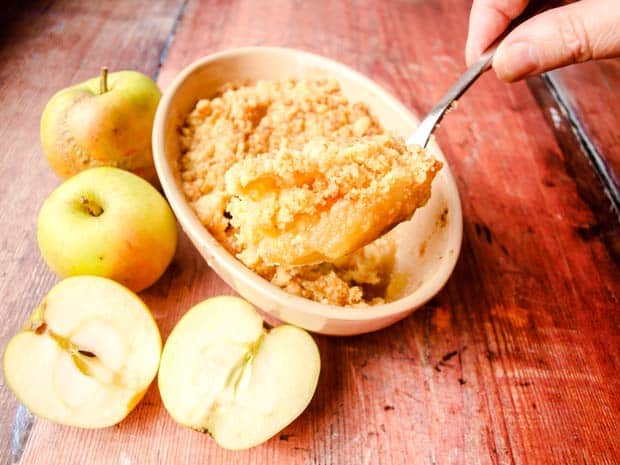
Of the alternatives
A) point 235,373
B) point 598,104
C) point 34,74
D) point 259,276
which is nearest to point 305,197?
point 259,276

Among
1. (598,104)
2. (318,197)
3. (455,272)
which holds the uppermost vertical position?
(318,197)

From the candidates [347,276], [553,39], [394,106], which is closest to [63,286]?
[347,276]

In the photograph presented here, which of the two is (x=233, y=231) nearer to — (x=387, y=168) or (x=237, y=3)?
(x=387, y=168)

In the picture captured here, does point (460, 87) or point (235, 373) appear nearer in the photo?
point (235, 373)

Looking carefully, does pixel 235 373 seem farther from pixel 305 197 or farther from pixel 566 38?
pixel 566 38

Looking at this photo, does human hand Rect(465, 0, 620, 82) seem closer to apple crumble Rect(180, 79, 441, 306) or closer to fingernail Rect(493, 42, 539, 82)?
fingernail Rect(493, 42, 539, 82)

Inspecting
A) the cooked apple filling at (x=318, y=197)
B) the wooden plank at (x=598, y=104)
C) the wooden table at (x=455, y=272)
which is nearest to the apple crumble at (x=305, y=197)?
the cooked apple filling at (x=318, y=197)
